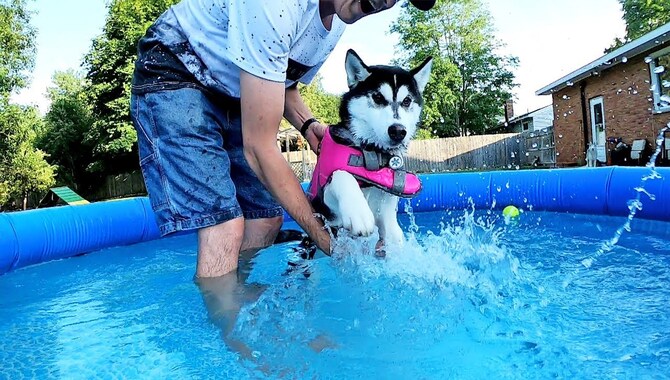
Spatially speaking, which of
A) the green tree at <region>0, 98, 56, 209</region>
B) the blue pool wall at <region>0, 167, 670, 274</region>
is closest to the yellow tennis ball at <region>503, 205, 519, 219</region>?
the blue pool wall at <region>0, 167, 670, 274</region>

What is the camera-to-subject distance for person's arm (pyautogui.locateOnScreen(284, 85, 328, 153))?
2904 millimetres

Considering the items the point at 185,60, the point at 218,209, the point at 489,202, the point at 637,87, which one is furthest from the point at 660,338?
the point at 637,87

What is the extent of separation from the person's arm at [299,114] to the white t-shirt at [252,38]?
0.46 metres

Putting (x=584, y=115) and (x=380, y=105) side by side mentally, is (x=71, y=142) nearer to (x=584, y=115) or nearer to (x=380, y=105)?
(x=584, y=115)

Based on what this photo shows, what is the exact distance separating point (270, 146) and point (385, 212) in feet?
3.26

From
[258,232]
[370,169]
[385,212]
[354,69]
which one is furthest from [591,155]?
[258,232]

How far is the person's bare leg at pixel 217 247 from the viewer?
2043 mm

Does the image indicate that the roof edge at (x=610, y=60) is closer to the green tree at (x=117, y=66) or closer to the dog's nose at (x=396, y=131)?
the dog's nose at (x=396, y=131)

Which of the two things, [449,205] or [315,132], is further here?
[449,205]

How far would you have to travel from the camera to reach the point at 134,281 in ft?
12.3

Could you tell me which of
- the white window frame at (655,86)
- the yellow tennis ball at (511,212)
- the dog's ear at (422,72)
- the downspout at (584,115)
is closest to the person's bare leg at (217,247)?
the dog's ear at (422,72)

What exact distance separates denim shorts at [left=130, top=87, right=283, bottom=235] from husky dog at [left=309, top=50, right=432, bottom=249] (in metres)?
0.58

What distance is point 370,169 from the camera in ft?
8.28

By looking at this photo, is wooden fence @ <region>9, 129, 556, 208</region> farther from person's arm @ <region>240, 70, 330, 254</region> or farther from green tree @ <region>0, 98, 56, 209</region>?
person's arm @ <region>240, 70, 330, 254</region>
